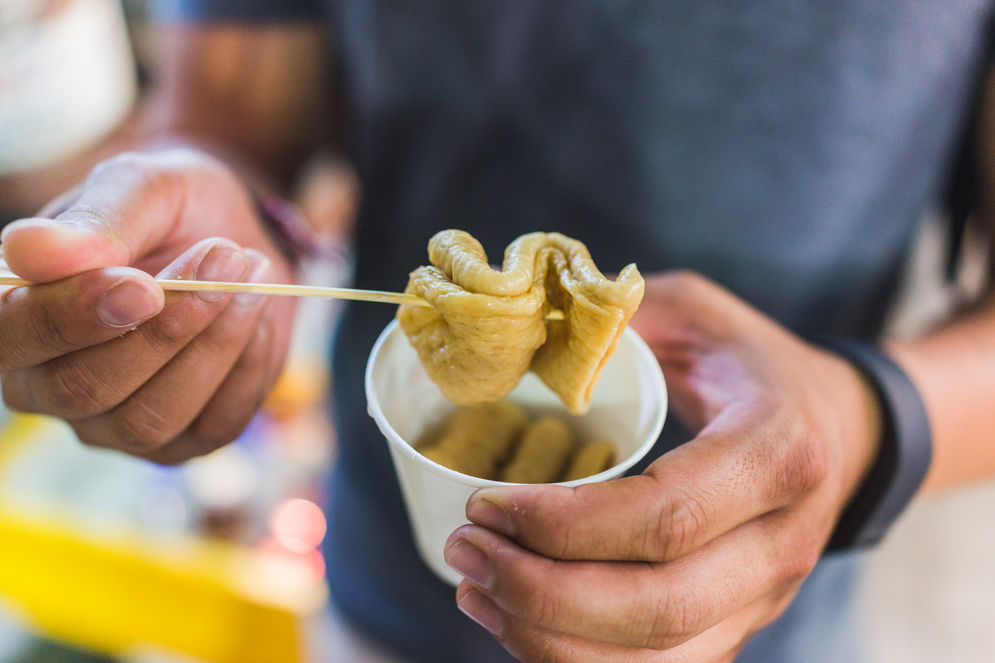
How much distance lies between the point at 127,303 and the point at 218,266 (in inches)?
4.7

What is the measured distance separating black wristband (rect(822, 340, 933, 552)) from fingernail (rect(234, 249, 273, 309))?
3.08 feet

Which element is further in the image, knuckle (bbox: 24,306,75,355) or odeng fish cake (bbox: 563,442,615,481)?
odeng fish cake (bbox: 563,442,615,481)

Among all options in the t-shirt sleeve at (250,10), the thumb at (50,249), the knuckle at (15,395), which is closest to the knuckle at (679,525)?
the thumb at (50,249)

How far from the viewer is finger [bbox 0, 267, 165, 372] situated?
750 mm

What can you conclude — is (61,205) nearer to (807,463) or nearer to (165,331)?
(165,331)

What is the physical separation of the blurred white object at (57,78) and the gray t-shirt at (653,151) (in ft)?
3.37

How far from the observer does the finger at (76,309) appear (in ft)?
2.46

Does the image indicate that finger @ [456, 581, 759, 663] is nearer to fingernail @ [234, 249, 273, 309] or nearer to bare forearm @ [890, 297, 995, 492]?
fingernail @ [234, 249, 273, 309]

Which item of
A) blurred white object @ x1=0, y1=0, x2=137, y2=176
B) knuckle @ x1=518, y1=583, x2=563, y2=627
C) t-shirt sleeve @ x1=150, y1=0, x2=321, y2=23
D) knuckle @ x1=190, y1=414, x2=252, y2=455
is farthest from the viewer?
blurred white object @ x1=0, y1=0, x2=137, y2=176

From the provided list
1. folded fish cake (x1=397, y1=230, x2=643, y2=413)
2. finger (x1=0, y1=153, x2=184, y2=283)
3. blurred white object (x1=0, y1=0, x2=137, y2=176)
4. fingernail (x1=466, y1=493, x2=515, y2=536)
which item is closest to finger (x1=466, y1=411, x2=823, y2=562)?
fingernail (x1=466, y1=493, x2=515, y2=536)

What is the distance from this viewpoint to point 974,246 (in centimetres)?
144

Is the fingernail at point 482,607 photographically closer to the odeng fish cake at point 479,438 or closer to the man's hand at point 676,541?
the man's hand at point 676,541

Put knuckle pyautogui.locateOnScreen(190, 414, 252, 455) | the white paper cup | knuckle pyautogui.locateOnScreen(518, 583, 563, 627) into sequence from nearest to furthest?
knuckle pyautogui.locateOnScreen(518, 583, 563, 627)
the white paper cup
knuckle pyautogui.locateOnScreen(190, 414, 252, 455)

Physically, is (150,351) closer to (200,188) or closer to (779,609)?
(200,188)
